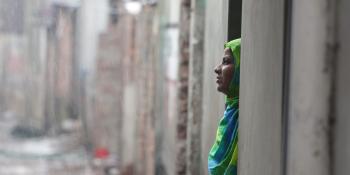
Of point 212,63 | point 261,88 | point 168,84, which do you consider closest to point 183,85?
point 168,84

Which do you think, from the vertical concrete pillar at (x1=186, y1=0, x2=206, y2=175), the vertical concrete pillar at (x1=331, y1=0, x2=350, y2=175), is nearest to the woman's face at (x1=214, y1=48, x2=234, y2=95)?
the vertical concrete pillar at (x1=331, y1=0, x2=350, y2=175)

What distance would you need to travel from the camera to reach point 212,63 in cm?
397

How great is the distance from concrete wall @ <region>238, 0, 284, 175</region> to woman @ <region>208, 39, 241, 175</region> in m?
0.10

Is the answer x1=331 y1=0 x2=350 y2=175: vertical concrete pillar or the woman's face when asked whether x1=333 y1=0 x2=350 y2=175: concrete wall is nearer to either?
x1=331 y1=0 x2=350 y2=175: vertical concrete pillar

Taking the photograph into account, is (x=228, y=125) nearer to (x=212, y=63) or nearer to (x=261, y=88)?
(x=261, y=88)

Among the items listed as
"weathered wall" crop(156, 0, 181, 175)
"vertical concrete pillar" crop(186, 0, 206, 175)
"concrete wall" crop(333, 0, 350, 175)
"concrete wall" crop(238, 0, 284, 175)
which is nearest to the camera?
"concrete wall" crop(333, 0, 350, 175)

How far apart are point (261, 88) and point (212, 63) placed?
6.13 ft

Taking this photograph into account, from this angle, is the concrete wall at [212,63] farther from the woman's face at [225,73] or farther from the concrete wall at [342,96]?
the concrete wall at [342,96]

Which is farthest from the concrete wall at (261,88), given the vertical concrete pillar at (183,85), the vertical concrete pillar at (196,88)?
the vertical concrete pillar at (183,85)

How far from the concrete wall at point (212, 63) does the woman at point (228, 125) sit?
747 mm

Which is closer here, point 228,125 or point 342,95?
point 342,95

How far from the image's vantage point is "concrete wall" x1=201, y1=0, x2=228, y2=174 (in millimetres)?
3501

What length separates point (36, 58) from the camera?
1839 centimetres

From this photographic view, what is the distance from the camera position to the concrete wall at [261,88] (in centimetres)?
193
